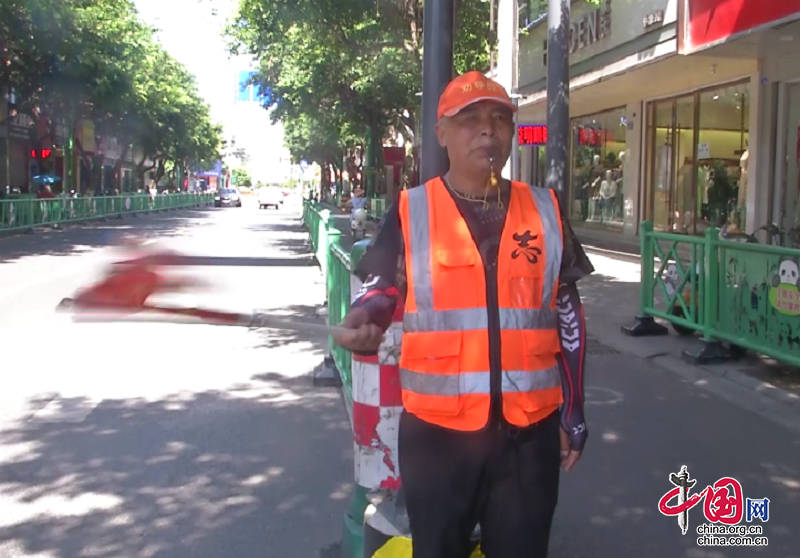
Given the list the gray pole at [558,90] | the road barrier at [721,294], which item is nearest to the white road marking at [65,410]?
the road barrier at [721,294]

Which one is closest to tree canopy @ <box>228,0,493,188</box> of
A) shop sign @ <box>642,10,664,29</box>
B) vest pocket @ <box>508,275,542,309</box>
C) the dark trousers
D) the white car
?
shop sign @ <box>642,10,664,29</box>

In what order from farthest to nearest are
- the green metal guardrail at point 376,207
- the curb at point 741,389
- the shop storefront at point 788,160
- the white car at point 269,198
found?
the white car at point 269,198
the green metal guardrail at point 376,207
the shop storefront at point 788,160
the curb at point 741,389

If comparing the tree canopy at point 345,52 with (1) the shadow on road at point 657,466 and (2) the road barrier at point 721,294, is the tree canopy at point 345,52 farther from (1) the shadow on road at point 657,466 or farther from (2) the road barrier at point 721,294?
(1) the shadow on road at point 657,466

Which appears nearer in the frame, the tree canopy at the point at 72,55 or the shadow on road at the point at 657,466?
the shadow on road at the point at 657,466

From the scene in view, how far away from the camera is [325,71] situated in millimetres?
26781

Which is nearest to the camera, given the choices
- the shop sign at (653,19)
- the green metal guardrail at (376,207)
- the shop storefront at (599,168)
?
the shop sign at (653,19)

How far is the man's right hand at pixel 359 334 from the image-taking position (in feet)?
8.14

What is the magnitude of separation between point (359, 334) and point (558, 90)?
7.98 m

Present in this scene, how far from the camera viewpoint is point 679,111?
19.1 meters

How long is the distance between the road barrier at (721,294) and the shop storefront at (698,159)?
7.85 metres

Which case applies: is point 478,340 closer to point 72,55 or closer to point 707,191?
point 707,191

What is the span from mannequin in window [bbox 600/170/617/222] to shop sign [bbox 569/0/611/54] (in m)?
4.31

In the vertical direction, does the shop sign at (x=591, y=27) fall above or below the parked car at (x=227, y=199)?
above

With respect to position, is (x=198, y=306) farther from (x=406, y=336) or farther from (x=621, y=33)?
(x=621, y=33)
